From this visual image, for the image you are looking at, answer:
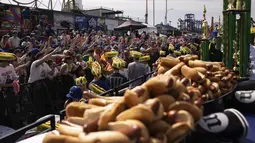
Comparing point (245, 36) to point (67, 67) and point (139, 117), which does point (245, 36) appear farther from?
point (67, 67)

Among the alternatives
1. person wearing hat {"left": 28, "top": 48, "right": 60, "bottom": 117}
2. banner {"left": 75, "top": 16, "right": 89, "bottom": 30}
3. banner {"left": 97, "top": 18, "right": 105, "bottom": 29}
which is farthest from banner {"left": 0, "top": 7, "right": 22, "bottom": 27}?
person wearing hat {"left": 28, "top": 48, "right": 60, "bottom": 117}

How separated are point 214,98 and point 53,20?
20.4 meters

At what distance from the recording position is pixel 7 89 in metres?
5.70

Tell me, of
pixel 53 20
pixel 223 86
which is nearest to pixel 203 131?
pixel 223 86

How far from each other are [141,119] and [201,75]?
990mm

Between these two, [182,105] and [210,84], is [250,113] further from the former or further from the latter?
[182,105]

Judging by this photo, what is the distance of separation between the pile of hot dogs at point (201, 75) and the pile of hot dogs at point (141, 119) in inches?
12.7

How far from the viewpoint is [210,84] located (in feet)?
7.50

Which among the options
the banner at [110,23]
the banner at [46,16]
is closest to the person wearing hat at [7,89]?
the banner at [46,16]

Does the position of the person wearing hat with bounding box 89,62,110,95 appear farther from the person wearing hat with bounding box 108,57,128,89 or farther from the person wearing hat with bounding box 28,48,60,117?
the person wearing hat with bounding box 28,48,60,117

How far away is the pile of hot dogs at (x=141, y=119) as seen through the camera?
51.3 inches

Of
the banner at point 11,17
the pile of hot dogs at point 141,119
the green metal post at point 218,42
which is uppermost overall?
the banner at point 11,17

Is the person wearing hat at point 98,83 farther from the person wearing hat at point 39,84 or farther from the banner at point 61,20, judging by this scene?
the banner at point 61,20

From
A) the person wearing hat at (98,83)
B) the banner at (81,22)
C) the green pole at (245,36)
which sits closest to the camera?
the green pole at (245,36)
